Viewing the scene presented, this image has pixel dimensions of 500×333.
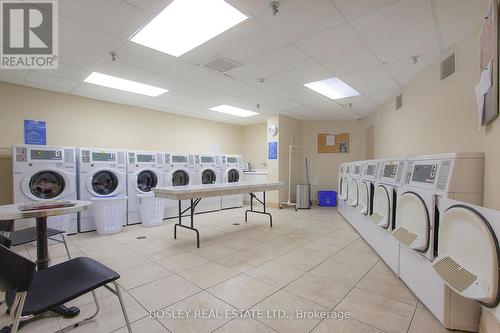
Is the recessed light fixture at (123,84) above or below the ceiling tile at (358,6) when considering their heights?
above

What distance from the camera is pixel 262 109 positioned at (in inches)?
231

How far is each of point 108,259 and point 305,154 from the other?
231 inches

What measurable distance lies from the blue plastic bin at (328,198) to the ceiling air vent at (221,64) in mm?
4681

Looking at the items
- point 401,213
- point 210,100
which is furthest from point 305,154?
point 401,213

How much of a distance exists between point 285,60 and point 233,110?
2982 millimetres

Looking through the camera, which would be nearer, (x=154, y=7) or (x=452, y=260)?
(x=452, y=260)

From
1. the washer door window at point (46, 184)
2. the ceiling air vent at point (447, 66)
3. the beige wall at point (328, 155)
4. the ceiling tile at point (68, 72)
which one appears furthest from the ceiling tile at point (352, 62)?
the washer door window at point (46, 184)

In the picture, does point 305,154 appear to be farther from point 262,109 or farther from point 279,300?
point 279,300

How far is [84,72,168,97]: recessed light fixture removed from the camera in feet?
12.6

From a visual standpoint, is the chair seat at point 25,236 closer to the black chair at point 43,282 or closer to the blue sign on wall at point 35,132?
the black chair at point 43,282

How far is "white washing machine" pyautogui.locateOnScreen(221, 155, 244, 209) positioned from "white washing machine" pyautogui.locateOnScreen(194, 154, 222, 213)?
0.43ft

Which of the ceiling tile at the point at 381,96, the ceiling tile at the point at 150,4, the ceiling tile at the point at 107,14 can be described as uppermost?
the ceiling tile at the point at 150,4

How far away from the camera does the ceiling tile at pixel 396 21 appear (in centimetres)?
210

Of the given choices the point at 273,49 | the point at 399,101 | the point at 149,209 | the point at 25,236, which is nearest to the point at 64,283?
the point at 25,236
